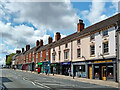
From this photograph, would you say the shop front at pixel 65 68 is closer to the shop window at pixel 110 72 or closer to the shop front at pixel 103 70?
the shop front at pixel 103 70

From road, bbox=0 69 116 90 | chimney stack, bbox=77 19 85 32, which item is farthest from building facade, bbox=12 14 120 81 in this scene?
road, bbox=0 69 116 90

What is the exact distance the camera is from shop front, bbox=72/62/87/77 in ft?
94.6

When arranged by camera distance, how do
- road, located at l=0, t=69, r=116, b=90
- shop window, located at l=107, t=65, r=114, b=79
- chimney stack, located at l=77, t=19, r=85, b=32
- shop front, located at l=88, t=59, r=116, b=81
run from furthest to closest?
chimney stack, located at l=77, t=19, r=85, b=32 < shop window, located at l=107, t=65, r=114, b=79 < shop front, located at l=88, t=59, r=116, b=81 < road, located at l=0, t=69, r=116, b=90

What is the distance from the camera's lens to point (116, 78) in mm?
21219

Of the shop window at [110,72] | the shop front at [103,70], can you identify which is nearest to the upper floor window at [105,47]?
the shop front at [103,70]

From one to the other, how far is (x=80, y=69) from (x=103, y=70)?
22.0ft

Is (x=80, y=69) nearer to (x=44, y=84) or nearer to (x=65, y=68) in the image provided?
(x=65, y=68)

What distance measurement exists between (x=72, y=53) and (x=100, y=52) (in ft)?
30.9

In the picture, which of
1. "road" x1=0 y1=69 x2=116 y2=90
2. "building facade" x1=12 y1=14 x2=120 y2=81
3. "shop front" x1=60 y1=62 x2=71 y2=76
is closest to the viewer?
"road" x1=0 y1=69 x2=116 y2=90

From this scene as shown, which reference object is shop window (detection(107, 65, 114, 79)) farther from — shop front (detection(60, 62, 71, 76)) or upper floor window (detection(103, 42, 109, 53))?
shop front (detection(60, 62, 71, 76))

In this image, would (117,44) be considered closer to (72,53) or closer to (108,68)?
(108,68)

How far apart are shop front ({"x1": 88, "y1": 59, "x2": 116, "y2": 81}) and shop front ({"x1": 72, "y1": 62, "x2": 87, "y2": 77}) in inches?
64.1

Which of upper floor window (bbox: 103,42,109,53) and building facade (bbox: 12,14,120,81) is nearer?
building facade (bbox: 12,14,120,81)

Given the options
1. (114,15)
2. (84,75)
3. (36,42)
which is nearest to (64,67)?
(84,75)
